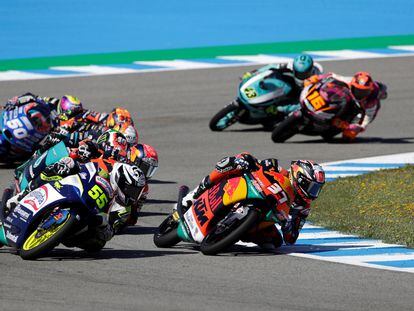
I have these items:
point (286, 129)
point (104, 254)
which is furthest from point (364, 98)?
point (104, 254)

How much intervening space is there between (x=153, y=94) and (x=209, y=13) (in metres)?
10.9

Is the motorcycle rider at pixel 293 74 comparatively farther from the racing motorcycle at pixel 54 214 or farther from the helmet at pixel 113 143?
the racing motorcycle at pixel 54 214

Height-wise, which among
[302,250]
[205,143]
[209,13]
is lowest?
[209,13]

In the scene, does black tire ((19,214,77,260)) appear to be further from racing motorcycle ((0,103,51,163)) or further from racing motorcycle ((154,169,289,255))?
racing motorcycle ((0,103,51,163))

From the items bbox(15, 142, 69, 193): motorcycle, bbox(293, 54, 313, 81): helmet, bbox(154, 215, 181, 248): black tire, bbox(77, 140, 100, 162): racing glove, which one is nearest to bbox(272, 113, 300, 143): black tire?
bbox(293, 54, 313, 81): helmet

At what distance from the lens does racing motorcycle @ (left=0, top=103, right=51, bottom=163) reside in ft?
62.1

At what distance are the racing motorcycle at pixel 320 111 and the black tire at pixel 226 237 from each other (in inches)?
360

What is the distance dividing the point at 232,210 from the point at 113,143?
3220 mm

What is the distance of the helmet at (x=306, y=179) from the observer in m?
12.6

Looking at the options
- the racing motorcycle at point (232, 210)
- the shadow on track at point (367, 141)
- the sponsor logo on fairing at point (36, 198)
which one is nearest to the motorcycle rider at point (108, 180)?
the sponsor logo on fairing at point (36, 198)

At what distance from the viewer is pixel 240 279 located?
37.8ft

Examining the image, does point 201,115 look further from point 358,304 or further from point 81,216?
point 358,304

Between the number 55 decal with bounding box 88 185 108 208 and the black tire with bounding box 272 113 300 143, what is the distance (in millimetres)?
9898

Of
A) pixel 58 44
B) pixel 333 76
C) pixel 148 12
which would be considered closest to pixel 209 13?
pixel 148 12
